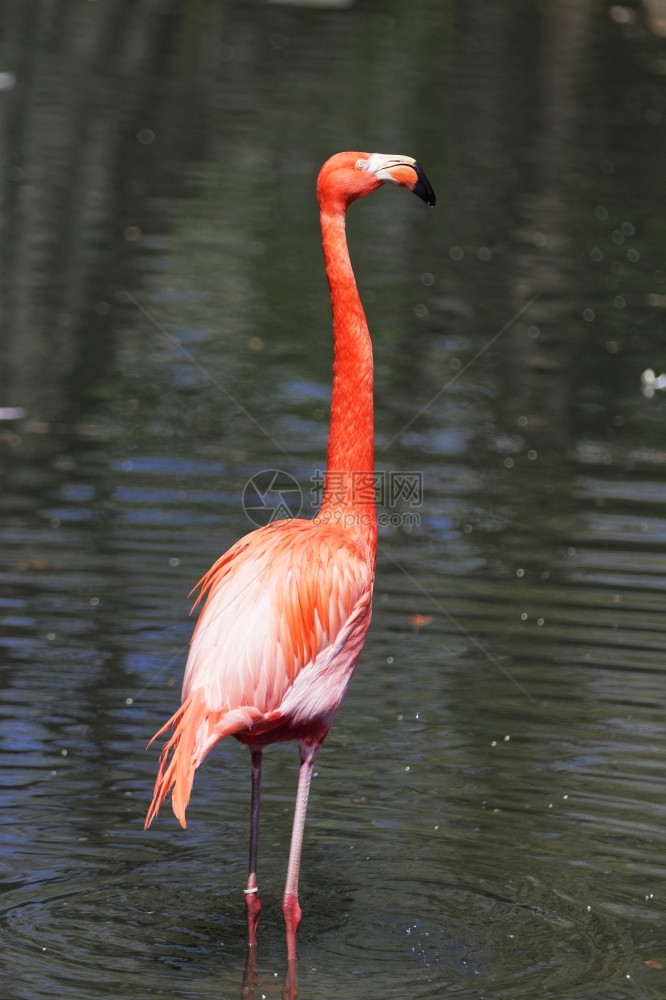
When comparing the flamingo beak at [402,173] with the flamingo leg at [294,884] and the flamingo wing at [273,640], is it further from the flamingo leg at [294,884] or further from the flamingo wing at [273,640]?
the flamingo leg at [294,884]

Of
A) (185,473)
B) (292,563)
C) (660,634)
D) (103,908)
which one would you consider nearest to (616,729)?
(660,634)

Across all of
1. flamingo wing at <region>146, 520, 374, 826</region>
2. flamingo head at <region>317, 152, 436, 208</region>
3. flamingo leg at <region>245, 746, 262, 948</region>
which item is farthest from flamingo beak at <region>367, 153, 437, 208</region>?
flamingo leg at <region>245, 746, 262, 948</region>

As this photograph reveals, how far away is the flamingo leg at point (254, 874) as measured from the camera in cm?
444

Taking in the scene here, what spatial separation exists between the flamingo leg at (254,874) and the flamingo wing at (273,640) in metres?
0.19

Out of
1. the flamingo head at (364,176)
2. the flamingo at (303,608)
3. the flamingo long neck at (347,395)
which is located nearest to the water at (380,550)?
the flamingo at (303,608)

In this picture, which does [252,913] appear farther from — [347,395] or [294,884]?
[347,395]

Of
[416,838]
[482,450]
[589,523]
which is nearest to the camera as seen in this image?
[416,838]

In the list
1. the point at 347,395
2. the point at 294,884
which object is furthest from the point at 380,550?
the point at 294,884

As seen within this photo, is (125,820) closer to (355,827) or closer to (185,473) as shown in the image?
(355,827)

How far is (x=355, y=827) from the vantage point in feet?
16.7

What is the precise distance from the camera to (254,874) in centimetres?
455

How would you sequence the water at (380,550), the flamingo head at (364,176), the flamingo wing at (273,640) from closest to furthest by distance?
the flamingo wing at (273,640), the water at (380,550), the flamingo head at (364,176)

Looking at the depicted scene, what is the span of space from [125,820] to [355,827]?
74 cm

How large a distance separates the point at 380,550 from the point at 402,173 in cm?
309
